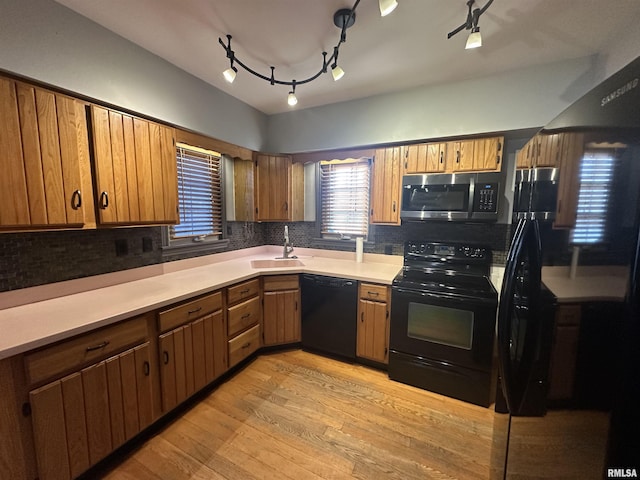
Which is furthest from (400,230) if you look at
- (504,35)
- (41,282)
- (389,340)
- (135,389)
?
(41,282)

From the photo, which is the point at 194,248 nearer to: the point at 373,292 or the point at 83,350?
the point at 83,350

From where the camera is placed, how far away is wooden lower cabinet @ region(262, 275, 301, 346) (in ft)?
8.52

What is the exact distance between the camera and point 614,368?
545 mm

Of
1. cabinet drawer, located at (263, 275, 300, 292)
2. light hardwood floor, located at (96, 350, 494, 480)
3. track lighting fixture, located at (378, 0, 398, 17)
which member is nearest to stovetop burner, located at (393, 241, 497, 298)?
light hardwood floor, located at (96, 350, 494, 480)

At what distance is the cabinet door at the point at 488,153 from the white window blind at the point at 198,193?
103 inches

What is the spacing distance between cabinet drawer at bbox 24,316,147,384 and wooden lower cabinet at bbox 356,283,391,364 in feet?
5.61

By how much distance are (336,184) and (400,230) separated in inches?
37.7

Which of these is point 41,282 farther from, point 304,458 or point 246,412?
point 304,458

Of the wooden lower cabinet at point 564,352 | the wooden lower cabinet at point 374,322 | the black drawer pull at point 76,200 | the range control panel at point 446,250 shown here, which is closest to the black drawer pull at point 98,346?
the black drawer pull at point 76,200

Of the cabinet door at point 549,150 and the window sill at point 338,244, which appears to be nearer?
the cabinet door at point 549,150

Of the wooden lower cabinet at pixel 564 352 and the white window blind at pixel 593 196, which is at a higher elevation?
the white window blind at pixel 593 196

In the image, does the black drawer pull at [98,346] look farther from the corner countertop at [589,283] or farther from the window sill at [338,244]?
the window sill at [338,244]

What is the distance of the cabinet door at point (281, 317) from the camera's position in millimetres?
2605

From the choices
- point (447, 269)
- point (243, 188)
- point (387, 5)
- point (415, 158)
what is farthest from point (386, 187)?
point (243, 188)
